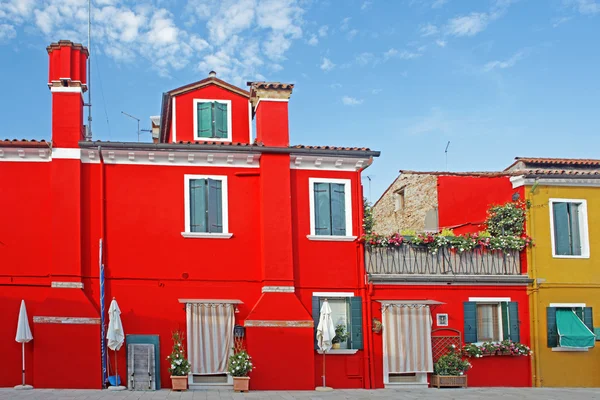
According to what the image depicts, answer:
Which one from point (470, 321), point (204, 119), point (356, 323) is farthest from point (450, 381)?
point (204, 119)

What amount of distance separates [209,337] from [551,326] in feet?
32.2

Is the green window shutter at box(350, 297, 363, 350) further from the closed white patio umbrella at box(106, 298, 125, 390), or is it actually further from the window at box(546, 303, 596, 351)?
the closed white patio umbrella at box(106, 298, 125, 390)

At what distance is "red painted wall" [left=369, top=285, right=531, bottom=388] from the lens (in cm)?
2211

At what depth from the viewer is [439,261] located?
22.7m

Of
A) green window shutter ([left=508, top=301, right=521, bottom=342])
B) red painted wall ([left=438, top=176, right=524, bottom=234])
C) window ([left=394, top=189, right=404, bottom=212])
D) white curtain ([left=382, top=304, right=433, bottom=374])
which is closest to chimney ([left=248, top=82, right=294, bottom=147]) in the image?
white curtain ([left=382, top=304, right=433, bottom=374])

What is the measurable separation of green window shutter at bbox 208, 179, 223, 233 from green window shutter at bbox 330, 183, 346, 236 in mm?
3126

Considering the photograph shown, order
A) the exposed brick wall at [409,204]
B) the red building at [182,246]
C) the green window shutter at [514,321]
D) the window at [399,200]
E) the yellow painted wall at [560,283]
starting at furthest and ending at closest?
the window at [399,200]
the exposed brick wall at [409,204]
the yellow painted wall at [560,283]
the green window shutter at [514,321]
the red building at [182,246]

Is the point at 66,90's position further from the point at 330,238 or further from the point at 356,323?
the point at 356,323

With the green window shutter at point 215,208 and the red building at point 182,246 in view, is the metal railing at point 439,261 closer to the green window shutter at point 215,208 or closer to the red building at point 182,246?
the red building at point 182,246

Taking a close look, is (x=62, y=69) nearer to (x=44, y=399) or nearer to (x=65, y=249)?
(x=65, y=249)

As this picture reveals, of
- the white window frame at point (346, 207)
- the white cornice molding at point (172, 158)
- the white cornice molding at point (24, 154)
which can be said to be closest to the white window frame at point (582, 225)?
the white window frame at point (346, 207)

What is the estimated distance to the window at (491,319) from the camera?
2238 cm

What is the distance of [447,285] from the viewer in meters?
22.5

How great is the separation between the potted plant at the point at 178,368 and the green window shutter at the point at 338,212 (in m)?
5.35
